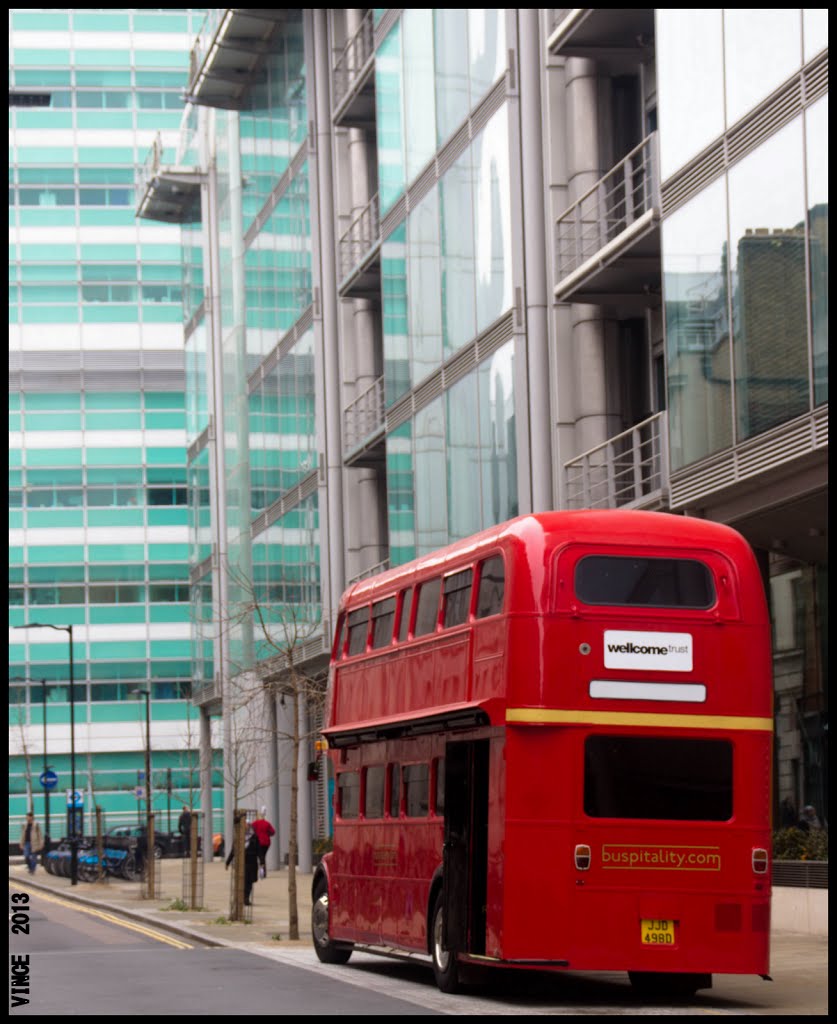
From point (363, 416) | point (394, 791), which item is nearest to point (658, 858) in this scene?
point (394, 791)

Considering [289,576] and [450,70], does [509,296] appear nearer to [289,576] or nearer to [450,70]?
[450,70]

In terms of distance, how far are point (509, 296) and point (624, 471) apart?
4.80 meters

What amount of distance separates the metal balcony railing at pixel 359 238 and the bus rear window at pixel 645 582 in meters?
30.2

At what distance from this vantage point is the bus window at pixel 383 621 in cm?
2164

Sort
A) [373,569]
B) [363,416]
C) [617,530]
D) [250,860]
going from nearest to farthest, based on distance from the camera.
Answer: [617,530], [250,860], [373,569], [363,416]

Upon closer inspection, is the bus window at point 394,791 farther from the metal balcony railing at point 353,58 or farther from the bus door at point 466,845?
the metal balcony railing at point 353,58

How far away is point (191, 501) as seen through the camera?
244ft

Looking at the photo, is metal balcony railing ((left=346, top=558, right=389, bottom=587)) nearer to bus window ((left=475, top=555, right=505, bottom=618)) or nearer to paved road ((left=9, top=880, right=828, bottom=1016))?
paved road ((left=9, top=880, right=828, bottom=1016))

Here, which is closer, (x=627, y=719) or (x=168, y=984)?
(x=627, y=719)

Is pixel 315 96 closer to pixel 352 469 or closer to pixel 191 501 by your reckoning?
pixel 352 469

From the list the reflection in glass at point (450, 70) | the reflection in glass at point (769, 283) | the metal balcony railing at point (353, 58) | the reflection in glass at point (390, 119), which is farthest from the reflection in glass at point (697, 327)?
the metal balcony railing at point (353, 58)

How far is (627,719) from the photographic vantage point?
17.4 m

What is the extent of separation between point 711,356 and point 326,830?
33.5m

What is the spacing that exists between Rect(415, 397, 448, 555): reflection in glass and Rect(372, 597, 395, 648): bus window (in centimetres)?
1561
